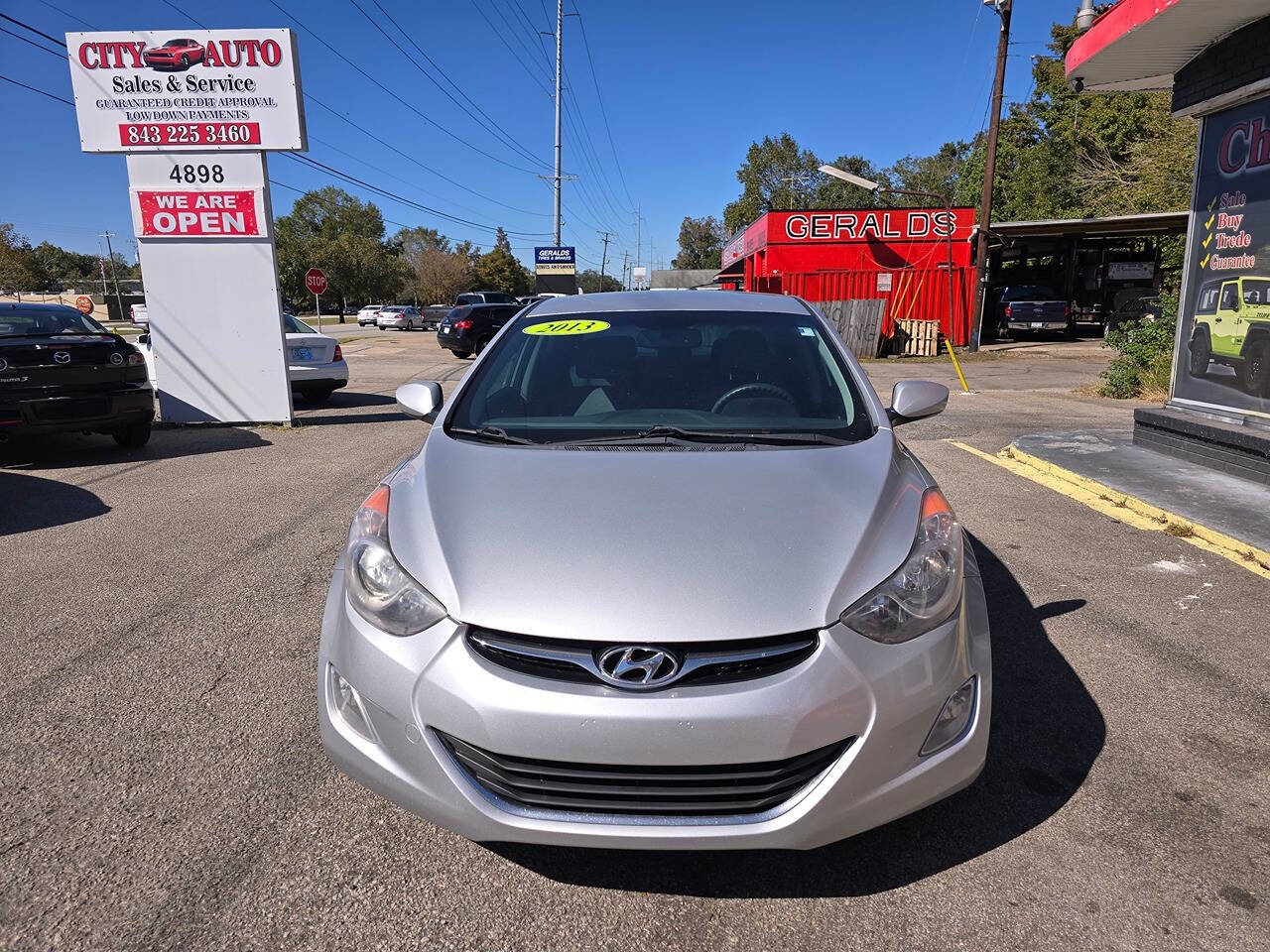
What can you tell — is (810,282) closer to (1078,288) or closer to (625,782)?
(1078,288)

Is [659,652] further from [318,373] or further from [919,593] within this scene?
[318,373]

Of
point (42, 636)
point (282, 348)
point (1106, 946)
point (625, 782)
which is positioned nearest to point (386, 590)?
point (625, 782)

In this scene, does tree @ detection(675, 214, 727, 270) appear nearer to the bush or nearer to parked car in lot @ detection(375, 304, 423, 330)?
parked car in lot @ detection(375, 304, 423, 330)

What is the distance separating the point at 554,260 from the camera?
41156 millimetres

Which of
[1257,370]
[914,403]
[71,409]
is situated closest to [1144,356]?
[1257,370]

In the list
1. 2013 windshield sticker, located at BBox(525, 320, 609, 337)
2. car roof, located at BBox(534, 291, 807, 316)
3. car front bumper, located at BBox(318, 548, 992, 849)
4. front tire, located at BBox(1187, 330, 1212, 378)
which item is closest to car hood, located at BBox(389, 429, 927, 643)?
car front bumper, located at BBox(318, 548, 992, 849)

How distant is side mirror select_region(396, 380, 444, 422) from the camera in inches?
139

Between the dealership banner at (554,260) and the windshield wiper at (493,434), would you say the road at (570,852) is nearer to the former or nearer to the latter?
the windshield wiper at (493,434)

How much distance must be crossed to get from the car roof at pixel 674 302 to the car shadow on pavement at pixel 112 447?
6.30m

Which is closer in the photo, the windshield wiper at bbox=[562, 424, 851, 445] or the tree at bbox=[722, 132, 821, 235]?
the windshield wiper at bbox=[562, 424, 851, 445]

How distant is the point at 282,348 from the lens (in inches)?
400

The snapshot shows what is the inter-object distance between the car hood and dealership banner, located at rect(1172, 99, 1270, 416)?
19.7ft

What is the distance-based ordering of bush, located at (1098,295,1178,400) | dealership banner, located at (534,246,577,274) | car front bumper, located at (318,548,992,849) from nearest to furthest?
car front bumper, located at (318,548,992,849)
bush, located at (1098,295,1178,400)
dealership banner, located at (534,246,577,274)

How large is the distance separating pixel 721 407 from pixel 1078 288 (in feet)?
116
